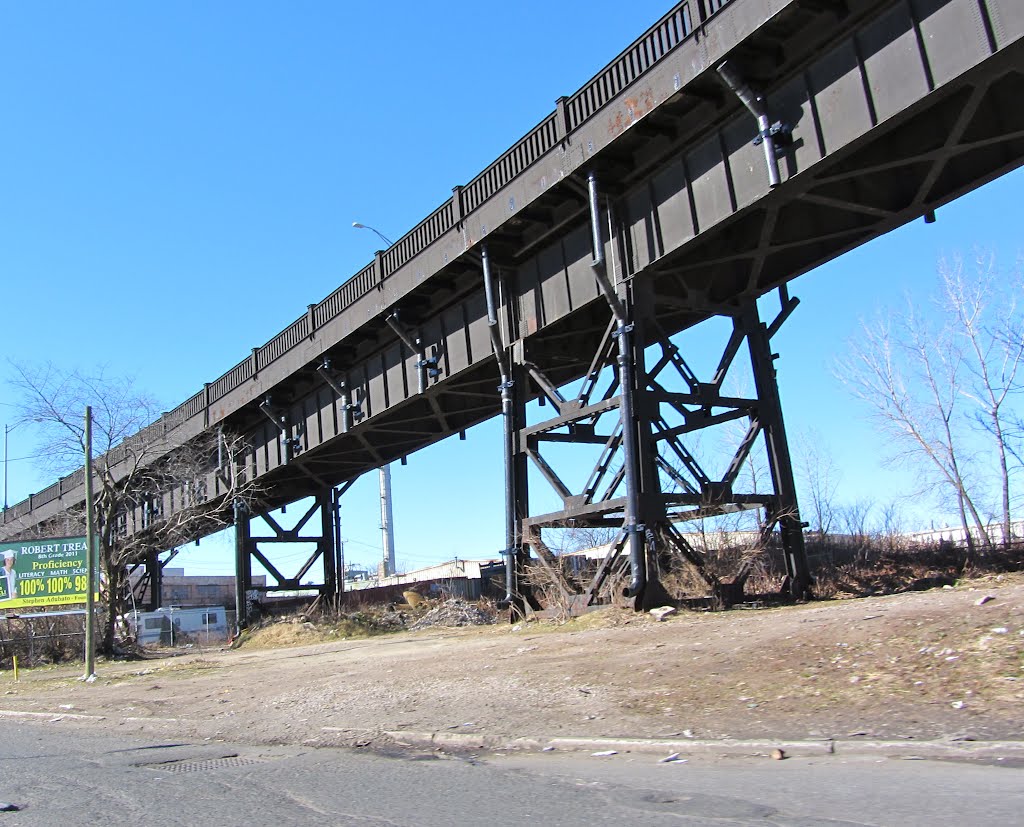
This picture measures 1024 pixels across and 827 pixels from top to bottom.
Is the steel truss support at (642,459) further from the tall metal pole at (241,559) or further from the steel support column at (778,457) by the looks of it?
the tall metal pole at (241,559)

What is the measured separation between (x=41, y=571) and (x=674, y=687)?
68.6 feet

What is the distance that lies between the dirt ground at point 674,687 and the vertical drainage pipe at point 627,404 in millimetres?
876

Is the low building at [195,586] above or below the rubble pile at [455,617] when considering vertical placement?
above

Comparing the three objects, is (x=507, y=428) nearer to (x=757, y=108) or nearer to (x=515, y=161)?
(x=515, y=161)

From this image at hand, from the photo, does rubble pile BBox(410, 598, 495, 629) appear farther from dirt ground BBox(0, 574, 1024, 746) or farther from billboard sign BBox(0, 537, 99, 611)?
dirt ground BBox(0, 574, 1024, 746)

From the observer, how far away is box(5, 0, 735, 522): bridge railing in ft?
50.5

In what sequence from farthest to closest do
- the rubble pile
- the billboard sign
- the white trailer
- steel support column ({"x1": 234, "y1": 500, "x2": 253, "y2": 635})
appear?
the white trailer
steel support column ({"x1": 234, "y1": 500, "x2": 253, "y2": 635})
the rubble pile
the billboard sign

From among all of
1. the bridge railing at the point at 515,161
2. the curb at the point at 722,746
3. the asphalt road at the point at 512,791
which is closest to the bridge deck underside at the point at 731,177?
the bridge railing at the point at 515,161

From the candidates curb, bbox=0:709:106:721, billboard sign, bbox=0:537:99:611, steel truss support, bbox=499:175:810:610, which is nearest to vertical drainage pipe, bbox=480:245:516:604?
steel truss support, bbox=499:175:810:610

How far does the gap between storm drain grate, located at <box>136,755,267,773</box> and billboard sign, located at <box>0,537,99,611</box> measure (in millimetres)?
17517

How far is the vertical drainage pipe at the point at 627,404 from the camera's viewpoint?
51.0 feet

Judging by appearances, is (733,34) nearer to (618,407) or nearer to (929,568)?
(618,407)

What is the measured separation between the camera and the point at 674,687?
8.60 m

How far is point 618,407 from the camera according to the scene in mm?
16734
